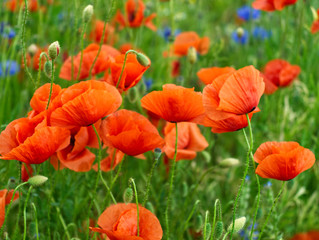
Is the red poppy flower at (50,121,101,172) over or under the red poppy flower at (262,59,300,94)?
under

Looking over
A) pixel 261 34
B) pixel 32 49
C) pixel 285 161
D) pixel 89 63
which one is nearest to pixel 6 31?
pixel 32 49

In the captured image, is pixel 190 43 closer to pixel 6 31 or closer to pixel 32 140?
pixel 6 31

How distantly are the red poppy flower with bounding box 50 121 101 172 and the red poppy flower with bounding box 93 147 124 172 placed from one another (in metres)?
0.08

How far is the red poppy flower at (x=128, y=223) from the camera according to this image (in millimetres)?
1068

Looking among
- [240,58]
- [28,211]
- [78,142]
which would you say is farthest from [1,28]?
[78,142]

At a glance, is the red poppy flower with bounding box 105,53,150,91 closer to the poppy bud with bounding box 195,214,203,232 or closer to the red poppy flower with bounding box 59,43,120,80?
the red poppy flower with bounding box 59,43,120,80

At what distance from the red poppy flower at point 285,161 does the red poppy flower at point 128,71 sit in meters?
0.41

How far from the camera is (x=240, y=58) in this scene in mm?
2672

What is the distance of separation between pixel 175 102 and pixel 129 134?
0.42 feet

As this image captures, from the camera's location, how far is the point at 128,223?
108cm

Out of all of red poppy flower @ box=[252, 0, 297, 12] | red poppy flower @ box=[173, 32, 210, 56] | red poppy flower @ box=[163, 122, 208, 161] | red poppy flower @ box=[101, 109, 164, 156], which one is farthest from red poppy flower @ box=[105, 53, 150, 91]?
red poppy flower @ box=[173, 32, 210, 56]

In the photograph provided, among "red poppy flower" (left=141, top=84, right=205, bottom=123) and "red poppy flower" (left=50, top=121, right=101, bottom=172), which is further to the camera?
"red poppy flower" (left=50, top=121, right=101, bottom=172)

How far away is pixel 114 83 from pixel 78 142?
0.76ft

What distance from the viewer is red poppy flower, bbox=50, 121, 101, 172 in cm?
122
